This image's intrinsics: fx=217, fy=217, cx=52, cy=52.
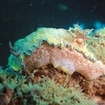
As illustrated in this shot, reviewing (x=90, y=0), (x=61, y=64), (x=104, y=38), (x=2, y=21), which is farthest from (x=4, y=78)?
(x=90, y=0)

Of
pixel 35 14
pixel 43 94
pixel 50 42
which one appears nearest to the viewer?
pixel 43 94

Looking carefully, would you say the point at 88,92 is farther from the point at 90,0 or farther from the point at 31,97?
the point at 90,0

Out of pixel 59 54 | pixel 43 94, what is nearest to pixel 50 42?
pixel 59 54

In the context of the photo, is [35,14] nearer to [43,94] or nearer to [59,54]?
[59,54]

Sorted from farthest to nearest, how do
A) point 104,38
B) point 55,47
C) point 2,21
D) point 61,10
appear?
point 61,10 → point 2,21 → point 104,38 → point 55,47

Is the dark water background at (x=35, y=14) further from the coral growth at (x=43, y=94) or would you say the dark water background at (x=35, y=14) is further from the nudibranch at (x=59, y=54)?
the coral growth at (x=43, y=94)

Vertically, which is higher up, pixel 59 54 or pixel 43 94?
pixel 59 54

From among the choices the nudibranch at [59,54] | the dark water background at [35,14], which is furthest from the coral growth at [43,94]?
the dark water background at [35,14]
